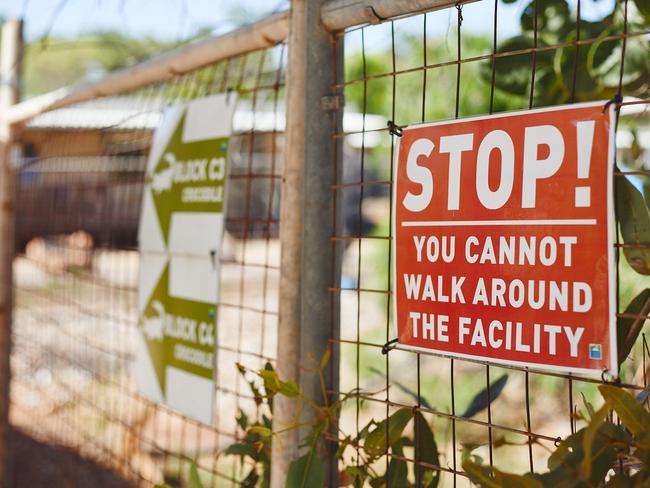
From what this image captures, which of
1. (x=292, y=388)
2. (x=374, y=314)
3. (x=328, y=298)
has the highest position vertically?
(x=328, y=298)

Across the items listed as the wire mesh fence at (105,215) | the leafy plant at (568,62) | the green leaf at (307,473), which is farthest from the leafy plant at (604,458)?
the leafy plant at (568,62)

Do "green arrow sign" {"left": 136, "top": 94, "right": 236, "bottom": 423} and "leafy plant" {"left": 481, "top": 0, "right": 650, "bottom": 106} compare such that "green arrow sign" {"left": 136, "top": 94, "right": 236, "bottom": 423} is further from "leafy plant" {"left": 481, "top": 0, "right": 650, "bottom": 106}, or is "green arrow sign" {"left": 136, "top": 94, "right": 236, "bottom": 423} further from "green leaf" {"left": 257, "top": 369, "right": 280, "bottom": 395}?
"leafy plant" {"left": 481, "top": 0, "right": 650, "bottom": 106}

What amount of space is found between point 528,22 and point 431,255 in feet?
2.62

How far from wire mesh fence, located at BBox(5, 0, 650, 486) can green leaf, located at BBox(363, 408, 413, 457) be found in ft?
0.07

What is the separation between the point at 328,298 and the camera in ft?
4.67

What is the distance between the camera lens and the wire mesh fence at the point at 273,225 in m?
1.31

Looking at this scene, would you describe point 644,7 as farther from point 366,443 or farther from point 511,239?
point 366,443

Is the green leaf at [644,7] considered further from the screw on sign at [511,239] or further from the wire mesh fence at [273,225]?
the screw on sign at [511,239]

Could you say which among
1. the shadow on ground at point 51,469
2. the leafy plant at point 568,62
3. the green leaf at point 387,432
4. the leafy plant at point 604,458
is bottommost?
the shadow on ground at point 51,469

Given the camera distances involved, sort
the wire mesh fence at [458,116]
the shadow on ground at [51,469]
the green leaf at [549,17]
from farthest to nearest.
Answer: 1. the shadow on ground at [51,469]
2. the green leaf at [549,17]
3. the wire mesh fence at [458,116]

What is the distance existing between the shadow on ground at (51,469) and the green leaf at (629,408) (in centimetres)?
223

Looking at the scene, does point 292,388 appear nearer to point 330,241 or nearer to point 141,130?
point 330,241

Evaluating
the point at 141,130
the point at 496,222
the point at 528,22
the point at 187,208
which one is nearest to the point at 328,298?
the point at 496,222

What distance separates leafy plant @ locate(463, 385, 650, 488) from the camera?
→ 936mm
